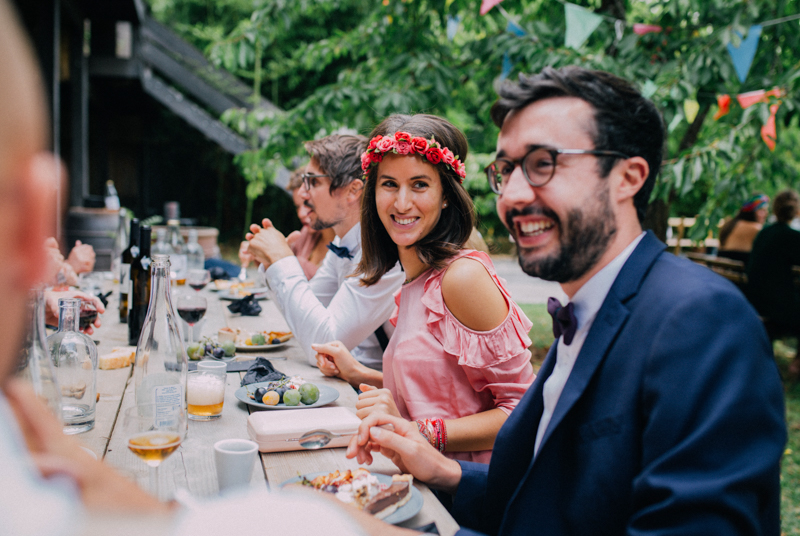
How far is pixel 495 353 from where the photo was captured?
66.9 inches

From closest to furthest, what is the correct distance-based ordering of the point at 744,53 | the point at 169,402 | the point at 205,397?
the point at 169,402, the point at 205,397, the point at 744,53

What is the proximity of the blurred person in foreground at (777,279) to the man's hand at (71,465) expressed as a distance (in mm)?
6384

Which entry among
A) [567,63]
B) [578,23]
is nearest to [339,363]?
[567,63]

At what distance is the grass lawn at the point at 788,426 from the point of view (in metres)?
3.25

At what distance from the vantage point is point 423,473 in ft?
4.39

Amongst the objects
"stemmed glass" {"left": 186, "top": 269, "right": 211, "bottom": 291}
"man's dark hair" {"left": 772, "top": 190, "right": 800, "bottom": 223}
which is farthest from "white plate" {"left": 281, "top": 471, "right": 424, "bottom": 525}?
"man's dark hair" {"left": 772, "top": 190, "right": 800, "bottom": 223}

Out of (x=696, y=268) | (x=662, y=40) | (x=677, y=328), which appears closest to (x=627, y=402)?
(x=677, y=328)

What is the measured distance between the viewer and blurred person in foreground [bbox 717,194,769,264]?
7020 millimetres

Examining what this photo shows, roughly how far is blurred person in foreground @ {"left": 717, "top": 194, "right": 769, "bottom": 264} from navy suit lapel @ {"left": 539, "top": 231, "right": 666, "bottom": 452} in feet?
22.4

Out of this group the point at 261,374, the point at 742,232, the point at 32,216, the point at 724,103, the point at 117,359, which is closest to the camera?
the point at 32,216

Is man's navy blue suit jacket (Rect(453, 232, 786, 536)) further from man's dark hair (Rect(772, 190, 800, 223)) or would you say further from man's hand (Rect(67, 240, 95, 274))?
man's dark hair (Rect(772, 190, 800, 223))

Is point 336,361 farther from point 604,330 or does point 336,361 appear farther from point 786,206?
point 786,206

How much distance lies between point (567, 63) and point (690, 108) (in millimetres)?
1037

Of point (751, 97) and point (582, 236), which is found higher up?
point (751, 97)
